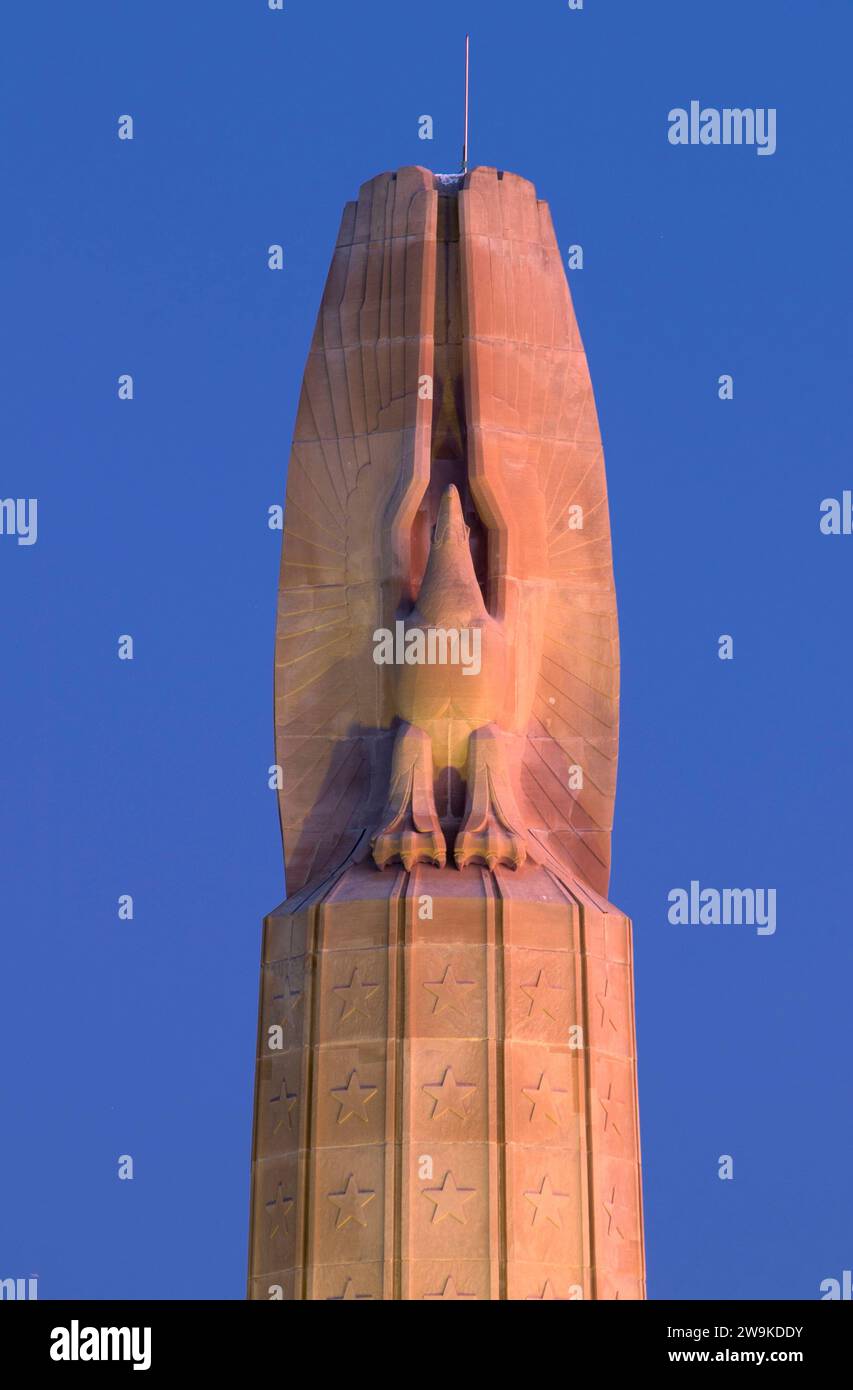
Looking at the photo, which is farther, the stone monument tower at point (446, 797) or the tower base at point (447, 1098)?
the stone monument tower at point (446, 797)

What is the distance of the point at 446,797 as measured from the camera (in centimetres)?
2698

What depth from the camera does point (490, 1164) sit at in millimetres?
24578

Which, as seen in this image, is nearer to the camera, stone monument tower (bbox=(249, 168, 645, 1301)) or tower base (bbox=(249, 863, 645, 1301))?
→ tower base (bbox=(249, 863, 645, 1301))

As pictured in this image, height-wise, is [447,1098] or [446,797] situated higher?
[446,797]

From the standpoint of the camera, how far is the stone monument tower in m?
24.7

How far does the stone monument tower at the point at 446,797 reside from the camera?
24.7 metres

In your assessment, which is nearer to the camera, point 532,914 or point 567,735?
point 532,914

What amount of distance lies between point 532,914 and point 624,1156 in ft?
8.30

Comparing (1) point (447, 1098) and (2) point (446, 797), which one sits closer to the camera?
(1) point (447, 1098)
